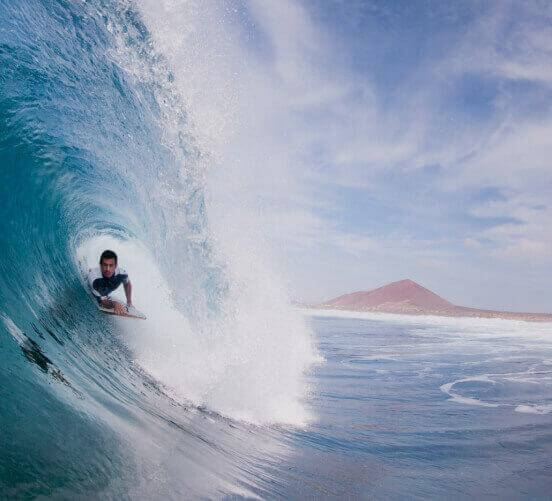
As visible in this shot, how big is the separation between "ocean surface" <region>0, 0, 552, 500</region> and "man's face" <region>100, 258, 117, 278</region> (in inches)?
24.4

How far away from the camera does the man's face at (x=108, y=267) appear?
20.4ft

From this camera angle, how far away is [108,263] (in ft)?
20.5

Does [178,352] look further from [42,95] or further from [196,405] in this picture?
[42,95]

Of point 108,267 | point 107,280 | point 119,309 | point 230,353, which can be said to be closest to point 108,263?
point 108,267

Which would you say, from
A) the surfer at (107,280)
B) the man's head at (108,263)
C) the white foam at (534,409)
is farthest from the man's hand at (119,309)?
the white foam at (534,409)

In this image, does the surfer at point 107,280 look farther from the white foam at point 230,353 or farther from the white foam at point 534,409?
the white foam at point 534,409

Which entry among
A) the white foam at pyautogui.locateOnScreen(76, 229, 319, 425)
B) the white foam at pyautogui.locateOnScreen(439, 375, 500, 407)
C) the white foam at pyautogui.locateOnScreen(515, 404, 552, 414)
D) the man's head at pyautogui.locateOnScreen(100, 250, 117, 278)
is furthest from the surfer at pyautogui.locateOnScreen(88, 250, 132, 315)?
the white foam at pyautogui.locateOnScreen(515, 404, 552, 414)

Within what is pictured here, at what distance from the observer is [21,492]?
1.78 meters

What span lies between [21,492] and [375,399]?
5747 mm

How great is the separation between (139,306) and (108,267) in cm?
417

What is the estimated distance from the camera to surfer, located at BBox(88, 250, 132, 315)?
6258 millimetres

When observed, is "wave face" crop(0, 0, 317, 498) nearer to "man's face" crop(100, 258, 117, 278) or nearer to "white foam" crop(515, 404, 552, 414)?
"man's face" crop(100, 258, 117, 278)

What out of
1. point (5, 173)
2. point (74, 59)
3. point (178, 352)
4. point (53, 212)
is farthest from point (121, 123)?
point (178, 352)

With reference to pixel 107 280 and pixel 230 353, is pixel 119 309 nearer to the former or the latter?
pixel 107 280
